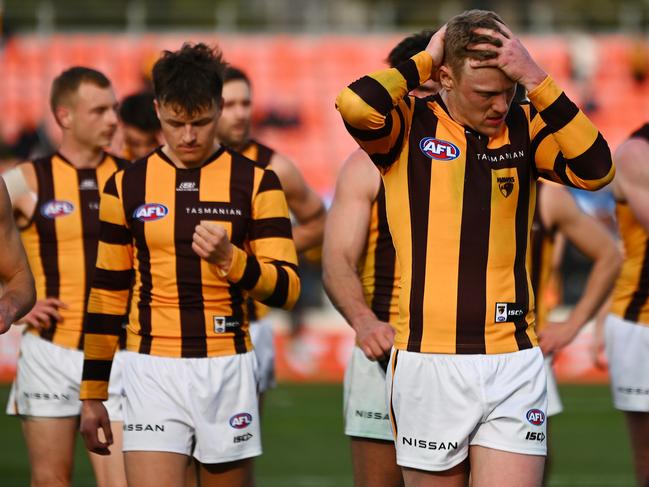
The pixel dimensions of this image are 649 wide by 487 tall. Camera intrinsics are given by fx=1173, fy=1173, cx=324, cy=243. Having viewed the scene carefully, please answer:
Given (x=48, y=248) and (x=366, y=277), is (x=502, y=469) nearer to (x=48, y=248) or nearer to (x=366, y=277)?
(x=366, y=277)

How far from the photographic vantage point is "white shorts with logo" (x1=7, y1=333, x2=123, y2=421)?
5773mm

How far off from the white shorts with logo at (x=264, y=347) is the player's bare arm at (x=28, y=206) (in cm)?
122

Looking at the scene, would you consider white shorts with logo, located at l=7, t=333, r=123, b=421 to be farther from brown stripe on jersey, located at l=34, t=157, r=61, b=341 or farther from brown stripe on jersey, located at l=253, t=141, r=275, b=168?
brown stripe on jersey, located at l=253, t=141, r=275, b=168

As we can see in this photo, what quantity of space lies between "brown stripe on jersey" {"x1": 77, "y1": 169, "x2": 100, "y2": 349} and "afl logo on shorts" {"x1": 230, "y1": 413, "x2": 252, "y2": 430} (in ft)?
4.86

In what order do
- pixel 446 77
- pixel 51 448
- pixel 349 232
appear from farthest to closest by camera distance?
pixel 51 448 → pixel 349 232 → pixel 446 77

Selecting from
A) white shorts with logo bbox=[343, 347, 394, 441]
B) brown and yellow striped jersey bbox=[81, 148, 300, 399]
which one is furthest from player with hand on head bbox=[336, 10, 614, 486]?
white shorts with logo bbox=[343, 347, 394, 441]

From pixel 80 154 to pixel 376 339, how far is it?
2322 millimetres

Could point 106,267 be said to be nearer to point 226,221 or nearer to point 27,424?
point 226,221

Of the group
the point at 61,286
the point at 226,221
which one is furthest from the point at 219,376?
the point at 61,286

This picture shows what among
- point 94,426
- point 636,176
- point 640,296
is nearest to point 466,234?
point 94,426

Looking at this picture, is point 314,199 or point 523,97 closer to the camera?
point 523,97

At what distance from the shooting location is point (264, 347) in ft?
22.0

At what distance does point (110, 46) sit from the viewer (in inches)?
909

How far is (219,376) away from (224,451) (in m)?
0.29
